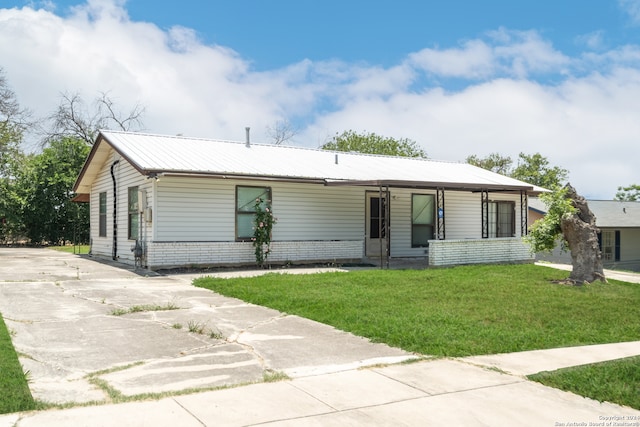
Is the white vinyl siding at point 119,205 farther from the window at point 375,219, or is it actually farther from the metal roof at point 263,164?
the window at point 375,219

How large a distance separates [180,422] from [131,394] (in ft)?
2.85

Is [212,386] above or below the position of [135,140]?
below

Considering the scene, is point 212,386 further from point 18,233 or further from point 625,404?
point 18,233

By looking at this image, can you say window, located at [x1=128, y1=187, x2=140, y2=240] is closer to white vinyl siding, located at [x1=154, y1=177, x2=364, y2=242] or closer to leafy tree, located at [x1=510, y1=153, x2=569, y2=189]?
white vinyl siding, located at [x1=154, y1=177, x2=364, y2=242]

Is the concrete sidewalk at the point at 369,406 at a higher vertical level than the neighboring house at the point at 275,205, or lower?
lower

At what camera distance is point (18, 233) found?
31.3m

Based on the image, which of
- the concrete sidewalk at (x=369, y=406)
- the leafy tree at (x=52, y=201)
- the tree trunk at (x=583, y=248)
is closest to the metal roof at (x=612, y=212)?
the tree trunk at (x=583, y=248)

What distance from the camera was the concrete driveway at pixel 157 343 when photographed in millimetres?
5293

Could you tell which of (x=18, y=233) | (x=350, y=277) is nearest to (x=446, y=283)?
(x=350, y=277)

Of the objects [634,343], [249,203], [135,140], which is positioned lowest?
[634,343]

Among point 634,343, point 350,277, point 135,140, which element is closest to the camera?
point 634,343

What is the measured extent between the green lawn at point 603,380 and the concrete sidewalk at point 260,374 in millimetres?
146

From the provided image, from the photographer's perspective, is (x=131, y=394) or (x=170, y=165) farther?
(x=170, y=165)

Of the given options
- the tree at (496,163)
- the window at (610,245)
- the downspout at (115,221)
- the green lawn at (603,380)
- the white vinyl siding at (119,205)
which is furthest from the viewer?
the tree at (496,163)
